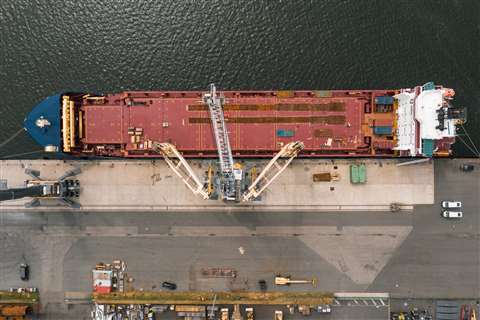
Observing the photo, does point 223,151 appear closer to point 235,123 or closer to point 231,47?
point 235,123

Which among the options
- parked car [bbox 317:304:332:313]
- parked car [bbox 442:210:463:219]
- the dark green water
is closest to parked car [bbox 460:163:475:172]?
A: the dark green water

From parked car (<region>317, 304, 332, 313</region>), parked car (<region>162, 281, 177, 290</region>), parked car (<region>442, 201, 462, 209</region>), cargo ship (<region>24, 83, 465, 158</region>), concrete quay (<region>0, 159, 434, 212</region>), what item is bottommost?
parked car (<region>317, 304, 332, 313</region>)

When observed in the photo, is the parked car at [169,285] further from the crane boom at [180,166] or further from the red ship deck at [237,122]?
the red ship deck at [237,122]

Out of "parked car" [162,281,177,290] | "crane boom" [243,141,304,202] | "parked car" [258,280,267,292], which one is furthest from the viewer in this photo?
"parked car" [162,281,177,290]

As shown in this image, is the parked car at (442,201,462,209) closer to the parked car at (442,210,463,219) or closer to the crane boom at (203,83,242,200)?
the parked car at (442,210,463,219)

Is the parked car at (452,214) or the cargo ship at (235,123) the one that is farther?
the parked car at (452,214)

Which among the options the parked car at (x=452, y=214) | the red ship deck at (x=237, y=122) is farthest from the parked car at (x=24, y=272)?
the parked car at (x=452, y=214)

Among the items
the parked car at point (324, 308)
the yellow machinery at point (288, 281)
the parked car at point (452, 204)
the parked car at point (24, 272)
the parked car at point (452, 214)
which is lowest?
the parked car at point (324, 308)
